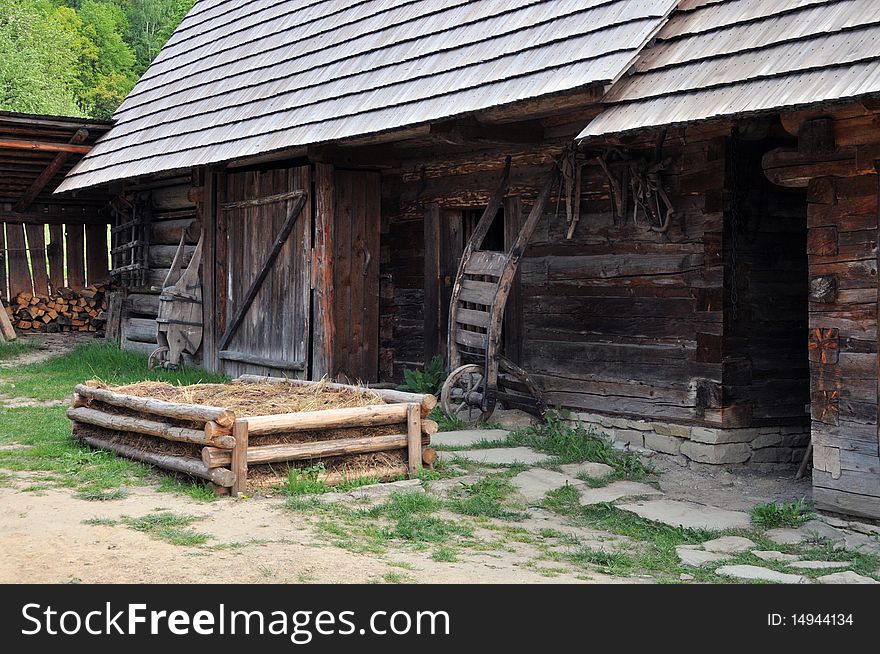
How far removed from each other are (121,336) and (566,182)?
8720mm

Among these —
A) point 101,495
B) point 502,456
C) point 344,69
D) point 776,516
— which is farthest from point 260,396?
point 344,69

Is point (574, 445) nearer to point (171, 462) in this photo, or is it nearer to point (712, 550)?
point (712, 550)

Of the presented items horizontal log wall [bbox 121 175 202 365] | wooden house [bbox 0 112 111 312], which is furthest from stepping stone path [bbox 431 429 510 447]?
wooden house [bbox 0 112 111 312]

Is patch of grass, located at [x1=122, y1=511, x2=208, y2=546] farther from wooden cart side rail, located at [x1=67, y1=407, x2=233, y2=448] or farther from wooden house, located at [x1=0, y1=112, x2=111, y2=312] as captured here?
wooden house, located at [x1=0, y1=112, x2=111, y2=312]

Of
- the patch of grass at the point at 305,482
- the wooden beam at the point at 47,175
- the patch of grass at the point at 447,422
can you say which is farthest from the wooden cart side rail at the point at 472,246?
the wooden beam at the point at 47,175

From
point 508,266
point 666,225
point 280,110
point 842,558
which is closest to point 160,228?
point 280,110

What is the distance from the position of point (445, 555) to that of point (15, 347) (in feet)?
35.7

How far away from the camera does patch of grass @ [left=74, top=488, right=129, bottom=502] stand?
20.5ft

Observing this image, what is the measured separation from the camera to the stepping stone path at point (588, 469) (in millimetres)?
7465

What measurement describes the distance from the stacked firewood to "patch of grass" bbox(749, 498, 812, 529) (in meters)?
13.0

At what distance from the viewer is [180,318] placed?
12.4 meters

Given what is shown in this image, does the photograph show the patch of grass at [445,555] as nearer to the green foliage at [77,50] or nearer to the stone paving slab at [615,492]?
the stone paving slab at [615,492]

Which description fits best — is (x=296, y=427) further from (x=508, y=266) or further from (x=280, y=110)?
(x=280, y=110)

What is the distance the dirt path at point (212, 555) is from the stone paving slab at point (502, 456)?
1.94 m
